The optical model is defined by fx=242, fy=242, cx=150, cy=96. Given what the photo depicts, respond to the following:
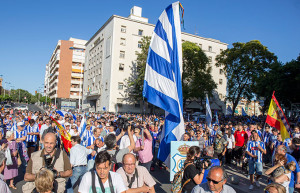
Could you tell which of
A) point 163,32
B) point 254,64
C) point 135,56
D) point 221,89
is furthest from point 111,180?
point 221,89

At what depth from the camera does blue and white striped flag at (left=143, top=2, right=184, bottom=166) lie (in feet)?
16.7

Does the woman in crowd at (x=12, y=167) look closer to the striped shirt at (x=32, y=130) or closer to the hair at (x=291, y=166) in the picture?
the striped shirt at (x=32, y=130)

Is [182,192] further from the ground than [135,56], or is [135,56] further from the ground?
[135,56]

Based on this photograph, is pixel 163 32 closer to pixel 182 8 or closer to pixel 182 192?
pixel 182 8

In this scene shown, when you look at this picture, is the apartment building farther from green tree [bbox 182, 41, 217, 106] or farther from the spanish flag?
the spanish flag

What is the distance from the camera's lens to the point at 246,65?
3450 cm

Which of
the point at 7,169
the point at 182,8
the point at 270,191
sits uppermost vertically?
the point at 182,8

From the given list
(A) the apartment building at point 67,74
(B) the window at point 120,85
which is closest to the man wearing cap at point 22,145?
(B) the window at point 120,85

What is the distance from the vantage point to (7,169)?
5973 mm

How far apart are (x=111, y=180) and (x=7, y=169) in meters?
4.30

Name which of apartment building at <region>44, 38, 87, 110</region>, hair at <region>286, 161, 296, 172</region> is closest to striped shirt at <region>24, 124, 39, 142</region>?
hair at <region>286, 161, 296, 172</region>

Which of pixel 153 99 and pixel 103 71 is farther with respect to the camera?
pixel 103 71

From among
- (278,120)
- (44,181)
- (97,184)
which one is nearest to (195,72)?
(278,120)

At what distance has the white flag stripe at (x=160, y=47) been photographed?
5324 millimetres
